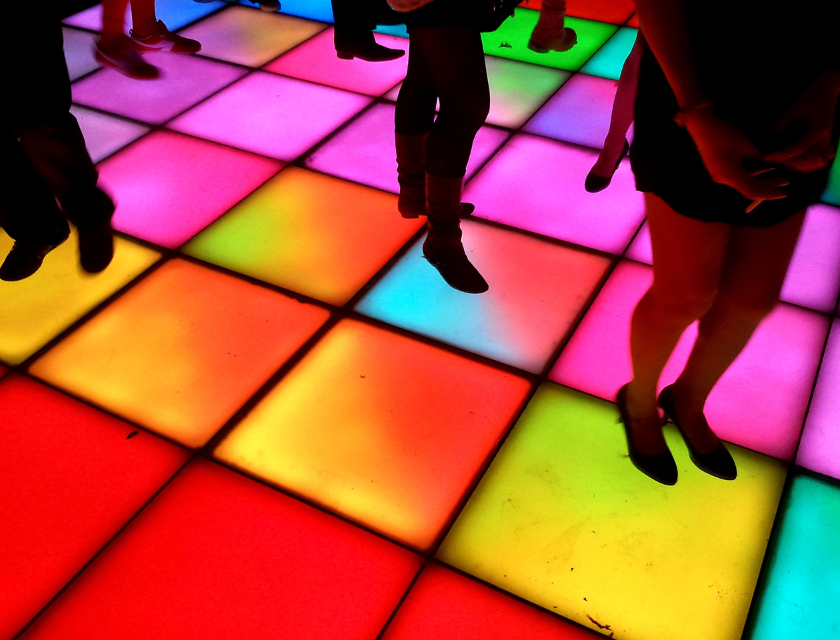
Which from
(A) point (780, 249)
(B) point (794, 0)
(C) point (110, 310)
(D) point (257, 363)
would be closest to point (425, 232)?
(D) point (257, 363)

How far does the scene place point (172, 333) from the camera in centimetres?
160

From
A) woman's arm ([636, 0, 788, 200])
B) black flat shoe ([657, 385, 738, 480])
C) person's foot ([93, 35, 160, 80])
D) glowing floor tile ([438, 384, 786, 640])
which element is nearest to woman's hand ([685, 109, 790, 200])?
woman's arm ([636, 0, 788, 200])

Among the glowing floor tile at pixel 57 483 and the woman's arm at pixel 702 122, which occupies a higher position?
the woman's arm at pixel 702 122

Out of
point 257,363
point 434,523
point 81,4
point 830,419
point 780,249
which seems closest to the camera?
point 780,249

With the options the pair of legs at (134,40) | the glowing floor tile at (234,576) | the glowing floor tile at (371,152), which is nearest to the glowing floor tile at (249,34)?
the pair of legs at (134,40)

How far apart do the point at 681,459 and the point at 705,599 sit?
280 mm

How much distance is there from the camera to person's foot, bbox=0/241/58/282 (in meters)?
1.67

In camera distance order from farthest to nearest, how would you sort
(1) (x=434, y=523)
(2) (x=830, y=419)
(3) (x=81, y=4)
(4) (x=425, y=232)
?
(3) (x=81, y=4)
(4) (x=425, y=232)
(2) (x=830, y=419)
(1) (x=434, y=523)

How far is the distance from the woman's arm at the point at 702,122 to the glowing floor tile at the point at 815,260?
94cm

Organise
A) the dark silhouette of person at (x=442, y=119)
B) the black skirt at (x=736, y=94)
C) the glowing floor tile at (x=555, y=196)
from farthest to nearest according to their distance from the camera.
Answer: the glowing floor tile at (x=555, y=196) < the dark silhouette of person at (x=442, y=119) < the black skirt at (x=736, y=94)

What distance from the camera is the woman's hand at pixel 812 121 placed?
83cm

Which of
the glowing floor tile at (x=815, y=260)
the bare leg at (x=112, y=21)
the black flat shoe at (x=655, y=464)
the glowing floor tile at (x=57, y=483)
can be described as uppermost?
the bare leg at (x=112, y=21)

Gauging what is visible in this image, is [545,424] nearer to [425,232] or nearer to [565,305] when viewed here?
[565,305]

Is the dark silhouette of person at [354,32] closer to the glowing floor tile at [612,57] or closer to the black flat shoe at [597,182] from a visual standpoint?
the black flat shoe at [597,182]
